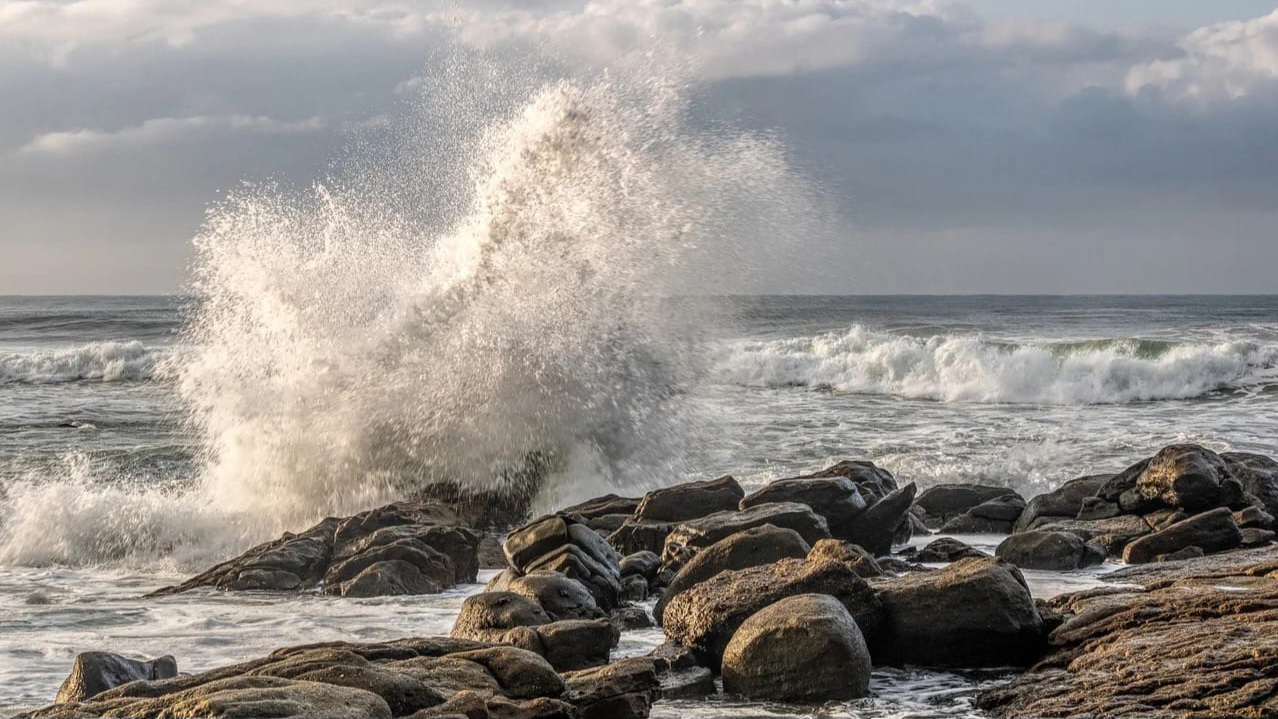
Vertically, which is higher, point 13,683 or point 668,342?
point 668,342

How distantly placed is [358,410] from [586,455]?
258cm

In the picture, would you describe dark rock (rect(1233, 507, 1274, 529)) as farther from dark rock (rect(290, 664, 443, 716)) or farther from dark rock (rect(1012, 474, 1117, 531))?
dark rock (rect(290, 664, 443, 716))

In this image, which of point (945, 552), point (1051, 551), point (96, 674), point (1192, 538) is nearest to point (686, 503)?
point (945, 552)

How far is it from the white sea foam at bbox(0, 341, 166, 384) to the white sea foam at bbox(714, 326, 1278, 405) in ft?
56.9

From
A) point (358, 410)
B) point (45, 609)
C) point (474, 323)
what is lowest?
point (45, 609)

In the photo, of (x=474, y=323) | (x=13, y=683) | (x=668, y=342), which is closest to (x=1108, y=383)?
(x=668, y=342)

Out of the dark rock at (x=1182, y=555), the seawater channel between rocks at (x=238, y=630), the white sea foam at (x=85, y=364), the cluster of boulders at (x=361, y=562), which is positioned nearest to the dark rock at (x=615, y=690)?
the seawater channel between rocks at (x=238, y=630)

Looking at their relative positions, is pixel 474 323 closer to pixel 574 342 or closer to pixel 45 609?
pixel 574 342

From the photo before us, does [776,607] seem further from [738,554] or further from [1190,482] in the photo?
[1190,482]

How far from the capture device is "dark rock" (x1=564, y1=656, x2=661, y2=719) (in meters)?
5.61

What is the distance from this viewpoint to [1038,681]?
6.05 meters

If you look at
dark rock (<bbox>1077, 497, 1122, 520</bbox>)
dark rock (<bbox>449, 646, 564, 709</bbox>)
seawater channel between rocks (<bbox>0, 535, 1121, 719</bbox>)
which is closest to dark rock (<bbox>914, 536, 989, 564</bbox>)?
seawater channel between rocks (<bbox>0, 535, 1121, 719</bbox>)

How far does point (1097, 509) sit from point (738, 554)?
4.66 meters

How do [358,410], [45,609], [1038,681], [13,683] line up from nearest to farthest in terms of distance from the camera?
[1038,681] < [13,683] < [45,609] < [358,410]
